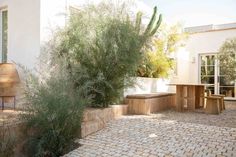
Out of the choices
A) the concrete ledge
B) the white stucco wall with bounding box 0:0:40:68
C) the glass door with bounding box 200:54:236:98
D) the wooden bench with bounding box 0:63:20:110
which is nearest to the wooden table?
the concrete ledge

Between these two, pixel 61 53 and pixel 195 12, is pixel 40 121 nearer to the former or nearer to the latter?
pixel 61 53

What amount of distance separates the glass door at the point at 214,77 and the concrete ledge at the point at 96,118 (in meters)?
7.21

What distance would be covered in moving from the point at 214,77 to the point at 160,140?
887 cm

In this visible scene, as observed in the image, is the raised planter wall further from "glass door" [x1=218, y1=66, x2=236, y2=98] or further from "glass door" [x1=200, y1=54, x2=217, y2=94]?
"glass door" [x1=218, y1=66, x2=236, y2=98]

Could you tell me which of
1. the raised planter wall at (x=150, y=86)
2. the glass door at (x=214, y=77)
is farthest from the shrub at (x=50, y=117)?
the glass door at (x=214, y=77)

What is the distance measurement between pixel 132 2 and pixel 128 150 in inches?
225

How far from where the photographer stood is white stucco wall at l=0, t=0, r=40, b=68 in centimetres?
670

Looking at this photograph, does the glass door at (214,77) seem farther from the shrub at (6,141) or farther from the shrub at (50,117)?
the shrub at (6,141)

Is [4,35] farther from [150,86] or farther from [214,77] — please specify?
[214,77]

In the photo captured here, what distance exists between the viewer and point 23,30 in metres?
7.00

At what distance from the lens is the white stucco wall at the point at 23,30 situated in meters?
6.70

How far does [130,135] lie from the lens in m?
5.36

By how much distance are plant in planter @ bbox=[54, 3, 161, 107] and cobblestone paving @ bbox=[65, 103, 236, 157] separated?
3.35ft

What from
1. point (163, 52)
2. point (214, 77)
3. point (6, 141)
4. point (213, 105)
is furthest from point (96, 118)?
point (214, 77)
